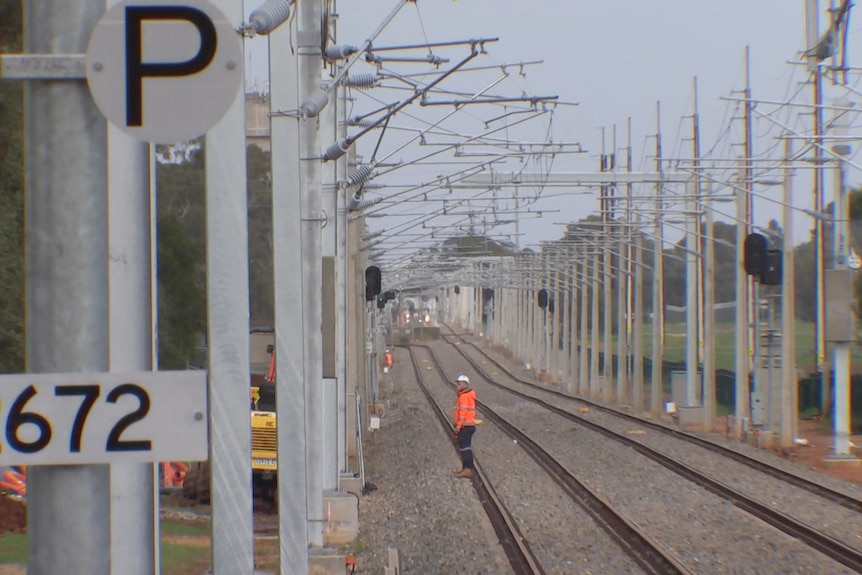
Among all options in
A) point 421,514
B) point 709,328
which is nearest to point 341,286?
point 421,514

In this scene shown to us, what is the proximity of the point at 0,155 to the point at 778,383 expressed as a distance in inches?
803

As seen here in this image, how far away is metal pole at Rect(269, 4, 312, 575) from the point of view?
30.1ft

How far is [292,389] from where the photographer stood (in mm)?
9203

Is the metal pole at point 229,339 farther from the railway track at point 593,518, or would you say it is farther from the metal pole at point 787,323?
the metal pole at point 787,323

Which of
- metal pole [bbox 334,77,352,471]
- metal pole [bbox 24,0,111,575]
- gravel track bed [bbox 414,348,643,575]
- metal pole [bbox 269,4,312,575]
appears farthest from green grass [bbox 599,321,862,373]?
metal pole [bbox 24,0,111,575]

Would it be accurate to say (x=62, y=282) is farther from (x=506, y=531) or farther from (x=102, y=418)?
(x=506, y=531)

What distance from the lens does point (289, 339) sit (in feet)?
30.0

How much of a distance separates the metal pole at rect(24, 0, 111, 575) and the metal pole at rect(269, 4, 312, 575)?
5.44 meters

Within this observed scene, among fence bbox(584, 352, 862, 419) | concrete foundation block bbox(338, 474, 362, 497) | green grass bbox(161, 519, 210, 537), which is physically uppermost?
concrete foundation block bbox(338, 474, 362, 497)

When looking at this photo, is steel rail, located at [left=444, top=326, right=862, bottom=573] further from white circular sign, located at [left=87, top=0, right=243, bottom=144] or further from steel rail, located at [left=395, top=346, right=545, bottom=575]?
white circular sign, located at [left=87, top=0, right=243, bottom=144]

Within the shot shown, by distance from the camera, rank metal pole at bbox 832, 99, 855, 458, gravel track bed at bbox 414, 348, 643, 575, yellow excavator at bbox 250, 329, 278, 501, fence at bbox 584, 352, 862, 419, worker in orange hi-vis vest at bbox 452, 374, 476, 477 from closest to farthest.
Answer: gravel track bed at bbox 414, 348, 643, 575, yellow excavator at bbox 250, 329, 278, 501, worker in orange hi-vis vest at bbox 452, 374, 476, 477, metal pole at bbox 832, 99, 855, 458, fence at bbox 584, 352, 862, 419

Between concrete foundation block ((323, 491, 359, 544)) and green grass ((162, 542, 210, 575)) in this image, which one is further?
concrete foundation block ((323, 491, 359, 544))

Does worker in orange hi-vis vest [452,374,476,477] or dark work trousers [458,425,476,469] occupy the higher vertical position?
worker in orange hi-vis vest [452,374,476,477]

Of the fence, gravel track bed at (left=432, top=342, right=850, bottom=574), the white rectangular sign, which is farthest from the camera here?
the fence
